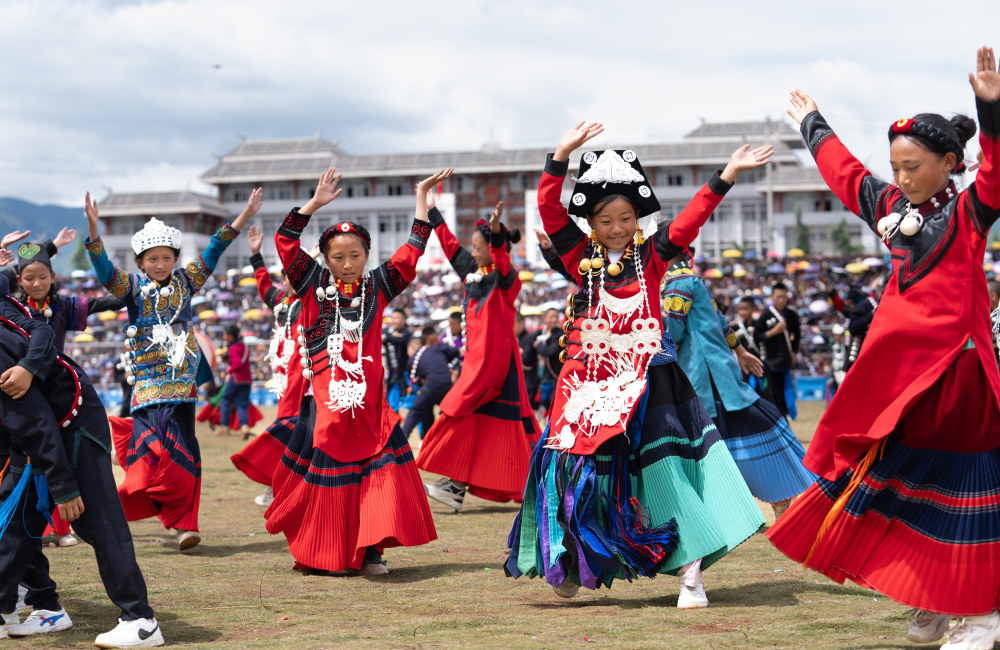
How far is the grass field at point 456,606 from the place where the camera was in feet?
16.1

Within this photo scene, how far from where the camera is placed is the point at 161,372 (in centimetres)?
818

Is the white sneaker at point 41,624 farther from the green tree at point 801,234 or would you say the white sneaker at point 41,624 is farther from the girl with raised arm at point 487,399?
the green tree at point 801,234

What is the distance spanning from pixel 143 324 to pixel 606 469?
4.07 m

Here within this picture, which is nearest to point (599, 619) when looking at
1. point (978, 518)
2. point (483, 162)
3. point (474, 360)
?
point (978, 518)

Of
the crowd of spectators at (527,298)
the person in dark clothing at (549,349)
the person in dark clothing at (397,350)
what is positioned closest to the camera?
the person in dark clothing at (549,349)

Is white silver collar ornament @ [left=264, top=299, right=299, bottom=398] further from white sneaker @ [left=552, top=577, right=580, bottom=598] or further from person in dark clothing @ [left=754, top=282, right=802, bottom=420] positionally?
person in dark clothing @ [left=754, top=282, right=802, bottom=420]

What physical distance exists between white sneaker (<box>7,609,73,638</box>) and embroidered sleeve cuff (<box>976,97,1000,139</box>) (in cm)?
438

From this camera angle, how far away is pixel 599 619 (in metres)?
5.29

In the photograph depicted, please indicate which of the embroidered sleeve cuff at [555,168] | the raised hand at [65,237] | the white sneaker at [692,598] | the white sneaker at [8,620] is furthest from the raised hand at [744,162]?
the raised hand at [65,237]

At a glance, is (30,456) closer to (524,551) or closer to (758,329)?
(524,551)

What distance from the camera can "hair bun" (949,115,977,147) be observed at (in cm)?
462

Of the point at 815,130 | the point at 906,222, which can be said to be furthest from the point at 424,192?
the point at 906,222

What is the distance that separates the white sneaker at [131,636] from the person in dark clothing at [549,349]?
1016 centimetres

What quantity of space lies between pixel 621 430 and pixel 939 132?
6.50 ft
